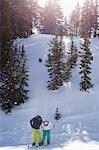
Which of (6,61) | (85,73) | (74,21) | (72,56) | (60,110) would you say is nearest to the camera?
(60,110)

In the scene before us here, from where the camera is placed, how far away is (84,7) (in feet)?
218

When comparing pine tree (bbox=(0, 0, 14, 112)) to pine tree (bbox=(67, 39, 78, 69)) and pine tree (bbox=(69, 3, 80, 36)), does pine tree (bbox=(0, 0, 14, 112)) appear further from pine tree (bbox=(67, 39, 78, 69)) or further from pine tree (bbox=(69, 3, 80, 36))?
pine tree (bbox=(69, 3, 80, 36))

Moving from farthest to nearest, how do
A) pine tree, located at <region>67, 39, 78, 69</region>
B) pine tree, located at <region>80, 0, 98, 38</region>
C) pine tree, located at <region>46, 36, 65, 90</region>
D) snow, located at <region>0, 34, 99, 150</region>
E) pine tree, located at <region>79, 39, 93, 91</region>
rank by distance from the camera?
pine tree, located at <region>80, 0, 98, 38</region> < pine tree, located at <region>67, 39, 78, 69</region> < pine tree, located at <region>79, 39, 93, 91</region> < pine tree, located at <region>46, 36, 65, 90</region> < snow, located at <region>0, 34, 99, 150</region>

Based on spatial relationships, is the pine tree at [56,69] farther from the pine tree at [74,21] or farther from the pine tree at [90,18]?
the pine tree at [74,21]

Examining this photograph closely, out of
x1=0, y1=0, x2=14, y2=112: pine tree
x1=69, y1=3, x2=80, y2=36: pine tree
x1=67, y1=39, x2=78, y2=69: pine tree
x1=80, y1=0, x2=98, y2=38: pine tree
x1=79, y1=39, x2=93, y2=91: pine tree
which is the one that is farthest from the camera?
x1=69, y1=3, x2=80, y2=36: pine tree

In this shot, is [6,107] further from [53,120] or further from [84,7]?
[84,7]

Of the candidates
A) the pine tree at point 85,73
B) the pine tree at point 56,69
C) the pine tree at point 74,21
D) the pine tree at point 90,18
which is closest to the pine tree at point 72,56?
the pine tree at point 85,73

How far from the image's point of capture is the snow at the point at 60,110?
31.1 m

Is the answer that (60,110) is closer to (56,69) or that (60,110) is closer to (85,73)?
(56,69)

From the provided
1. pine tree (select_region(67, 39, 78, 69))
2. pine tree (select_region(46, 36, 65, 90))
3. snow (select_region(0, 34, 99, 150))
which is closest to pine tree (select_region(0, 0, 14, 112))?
snow (select_region(0, 34, 99, 150))

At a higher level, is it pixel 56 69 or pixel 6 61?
pixel 6 61

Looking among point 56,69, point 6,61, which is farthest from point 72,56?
point 6,61

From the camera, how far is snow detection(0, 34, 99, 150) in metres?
31.1

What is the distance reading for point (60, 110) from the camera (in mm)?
37219
